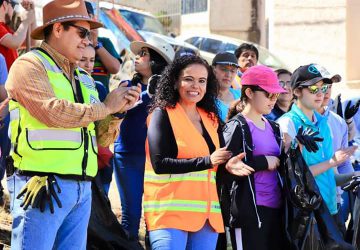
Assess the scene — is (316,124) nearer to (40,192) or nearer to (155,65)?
(155,65)

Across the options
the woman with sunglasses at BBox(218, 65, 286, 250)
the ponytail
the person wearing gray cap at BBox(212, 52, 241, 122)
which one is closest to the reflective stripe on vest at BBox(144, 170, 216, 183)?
the woman with sunglasses at BBox(218, 65, 286, 250)

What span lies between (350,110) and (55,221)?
3.78 m

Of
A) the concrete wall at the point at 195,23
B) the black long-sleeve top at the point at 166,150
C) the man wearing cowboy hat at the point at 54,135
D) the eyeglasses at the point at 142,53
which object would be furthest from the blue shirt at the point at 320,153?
the concrete wall at the point at 195,23

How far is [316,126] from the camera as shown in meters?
5.82

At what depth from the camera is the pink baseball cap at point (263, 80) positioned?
534 cm

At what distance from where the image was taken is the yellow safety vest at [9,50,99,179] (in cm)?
387

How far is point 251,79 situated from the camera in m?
5.38

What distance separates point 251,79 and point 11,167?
6.62ft

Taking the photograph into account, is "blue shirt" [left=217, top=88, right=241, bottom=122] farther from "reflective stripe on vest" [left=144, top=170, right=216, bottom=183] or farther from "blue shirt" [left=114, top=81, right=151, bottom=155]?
"reflective stripe on vest" [left=144, top=170, right=216, bottom=183]

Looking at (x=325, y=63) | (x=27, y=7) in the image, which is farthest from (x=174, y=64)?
(x=325, y=63)

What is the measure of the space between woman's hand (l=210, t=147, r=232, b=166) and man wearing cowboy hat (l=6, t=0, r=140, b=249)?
756 millimetres

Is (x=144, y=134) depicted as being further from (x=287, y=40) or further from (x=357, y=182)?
(x=287, y=40)

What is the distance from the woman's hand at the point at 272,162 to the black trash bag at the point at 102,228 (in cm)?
132

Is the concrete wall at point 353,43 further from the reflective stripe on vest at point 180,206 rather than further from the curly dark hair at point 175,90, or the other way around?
the reflective stripe on vest at point 180,206
